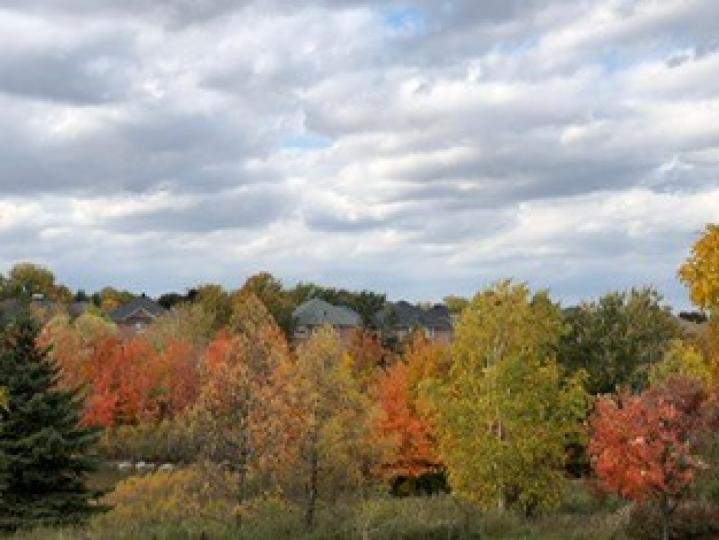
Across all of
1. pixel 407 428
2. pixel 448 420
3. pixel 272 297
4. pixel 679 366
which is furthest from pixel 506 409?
pixel 272 297

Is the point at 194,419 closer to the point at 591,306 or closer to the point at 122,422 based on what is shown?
the point at 591,306

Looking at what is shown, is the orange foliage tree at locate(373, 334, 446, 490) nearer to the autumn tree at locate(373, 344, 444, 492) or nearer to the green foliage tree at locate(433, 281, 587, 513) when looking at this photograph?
the autumn tree at locate(373, 344, 444, 492)

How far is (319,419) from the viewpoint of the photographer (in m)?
25.8

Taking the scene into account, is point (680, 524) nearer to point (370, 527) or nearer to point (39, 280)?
point (370, 527)

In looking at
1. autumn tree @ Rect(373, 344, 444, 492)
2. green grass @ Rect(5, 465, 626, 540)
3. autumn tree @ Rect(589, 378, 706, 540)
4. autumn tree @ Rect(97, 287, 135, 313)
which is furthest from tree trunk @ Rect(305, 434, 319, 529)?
autumn tree @ Rect(97, 287, 135, 313)

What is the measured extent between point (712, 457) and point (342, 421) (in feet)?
42.8

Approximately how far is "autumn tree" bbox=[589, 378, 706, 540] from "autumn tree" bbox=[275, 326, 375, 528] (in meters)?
6.25

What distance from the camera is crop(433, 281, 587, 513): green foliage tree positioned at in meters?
28.2

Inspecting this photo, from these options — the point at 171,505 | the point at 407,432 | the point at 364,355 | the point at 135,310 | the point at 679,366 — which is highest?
the point at 135,310

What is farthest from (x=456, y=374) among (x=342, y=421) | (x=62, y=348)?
(x=62, y=348)

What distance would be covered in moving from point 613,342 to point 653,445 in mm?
24061

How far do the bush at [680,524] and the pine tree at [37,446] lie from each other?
54.0ft

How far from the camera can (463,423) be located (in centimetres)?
2858

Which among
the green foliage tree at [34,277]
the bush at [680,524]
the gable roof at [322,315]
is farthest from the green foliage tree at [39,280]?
the bush at [680,524]
